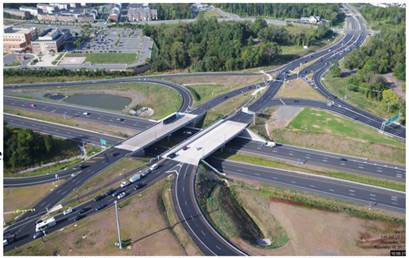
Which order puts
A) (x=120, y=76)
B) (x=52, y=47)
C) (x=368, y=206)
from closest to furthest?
(x=368, y=206) → (x=120, y=76) → (x=52, y=47)

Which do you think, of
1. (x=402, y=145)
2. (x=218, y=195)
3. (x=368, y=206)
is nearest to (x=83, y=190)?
(x=218, y=195)

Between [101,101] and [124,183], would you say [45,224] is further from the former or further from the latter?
[101,101]

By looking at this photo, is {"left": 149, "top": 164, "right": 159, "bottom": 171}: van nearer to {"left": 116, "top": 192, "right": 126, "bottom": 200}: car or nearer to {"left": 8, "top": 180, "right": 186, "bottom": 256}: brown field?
{"left": 116, "top": 192, "right": 126, "bottom": 200}: car

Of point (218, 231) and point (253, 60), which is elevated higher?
point (253, 60)

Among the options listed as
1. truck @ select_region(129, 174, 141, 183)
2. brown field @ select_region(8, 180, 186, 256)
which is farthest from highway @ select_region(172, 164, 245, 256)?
truck @ select_region(129, 174, 141, 183)

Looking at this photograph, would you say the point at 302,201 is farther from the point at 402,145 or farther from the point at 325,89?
the point at 325,89

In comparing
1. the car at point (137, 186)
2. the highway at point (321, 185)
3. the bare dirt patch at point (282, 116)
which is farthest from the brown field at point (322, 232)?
the bare dirt patch at point (282, 116)
